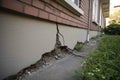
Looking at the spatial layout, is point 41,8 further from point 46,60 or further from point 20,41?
point 46,60

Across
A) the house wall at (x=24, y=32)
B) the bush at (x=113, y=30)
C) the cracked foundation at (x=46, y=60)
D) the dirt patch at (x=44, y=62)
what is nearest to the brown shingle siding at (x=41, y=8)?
the house wall at (x=24, y=32)

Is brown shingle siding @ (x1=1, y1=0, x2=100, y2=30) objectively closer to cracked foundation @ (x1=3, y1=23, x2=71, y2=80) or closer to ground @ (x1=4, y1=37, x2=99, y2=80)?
cracked foundation @ (x1=3, y1=23, x2=71, y2=80)

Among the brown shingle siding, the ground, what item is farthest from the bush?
the ground

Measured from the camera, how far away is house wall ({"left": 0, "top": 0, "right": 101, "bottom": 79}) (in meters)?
1.71

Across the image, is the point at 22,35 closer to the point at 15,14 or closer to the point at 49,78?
the point at 15,14

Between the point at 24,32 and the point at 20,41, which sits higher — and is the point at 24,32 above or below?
above

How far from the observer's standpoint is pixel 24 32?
6.66 feet

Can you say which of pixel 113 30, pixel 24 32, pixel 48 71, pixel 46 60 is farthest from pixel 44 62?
pixel 113 30

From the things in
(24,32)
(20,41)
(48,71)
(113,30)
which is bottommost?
(48,71)

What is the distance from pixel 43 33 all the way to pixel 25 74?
0.73 metres

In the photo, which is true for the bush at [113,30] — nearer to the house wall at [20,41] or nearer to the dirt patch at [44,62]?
the dirt patch at [44,62]

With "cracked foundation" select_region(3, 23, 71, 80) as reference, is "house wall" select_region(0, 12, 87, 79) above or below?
above

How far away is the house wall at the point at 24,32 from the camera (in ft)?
5.62

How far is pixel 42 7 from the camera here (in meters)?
2.41
